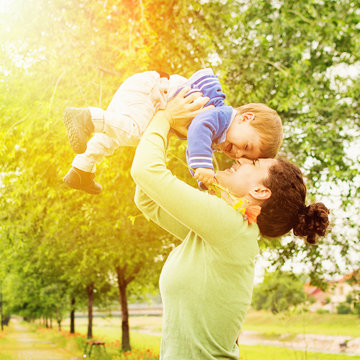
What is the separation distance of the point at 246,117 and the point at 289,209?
2.08 ft

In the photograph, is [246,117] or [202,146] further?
[246,117]

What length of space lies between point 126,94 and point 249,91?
18.5 feet

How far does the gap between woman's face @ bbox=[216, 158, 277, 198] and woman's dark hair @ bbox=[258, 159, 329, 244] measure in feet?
0.11

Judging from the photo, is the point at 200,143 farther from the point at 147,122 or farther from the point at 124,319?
the point at 124,319

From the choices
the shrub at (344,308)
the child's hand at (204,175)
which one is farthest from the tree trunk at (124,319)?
the child's hand at (204,175)

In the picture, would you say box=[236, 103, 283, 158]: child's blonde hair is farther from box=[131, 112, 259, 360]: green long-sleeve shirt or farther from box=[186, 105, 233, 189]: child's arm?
box=[131, 112, 259, 360]: green long-sleeve shirt

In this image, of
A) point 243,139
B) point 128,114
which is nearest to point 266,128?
point 243,139

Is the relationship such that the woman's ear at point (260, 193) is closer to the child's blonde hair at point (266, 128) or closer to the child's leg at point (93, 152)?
the child's blonde hair at point (266, 128)

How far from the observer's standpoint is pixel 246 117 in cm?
236

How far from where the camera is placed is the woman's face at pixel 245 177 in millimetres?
1961

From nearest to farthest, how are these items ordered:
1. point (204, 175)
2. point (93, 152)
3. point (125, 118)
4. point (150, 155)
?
point (150, 155) → point (204, 175) → point (125, 118) → point (93, 152)

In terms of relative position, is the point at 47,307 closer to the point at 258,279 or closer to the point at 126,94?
the point at 258,279

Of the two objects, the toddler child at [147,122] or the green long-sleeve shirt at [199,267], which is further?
the toddler child at [147,122]

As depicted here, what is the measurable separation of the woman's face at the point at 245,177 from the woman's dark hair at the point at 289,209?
3 cm
